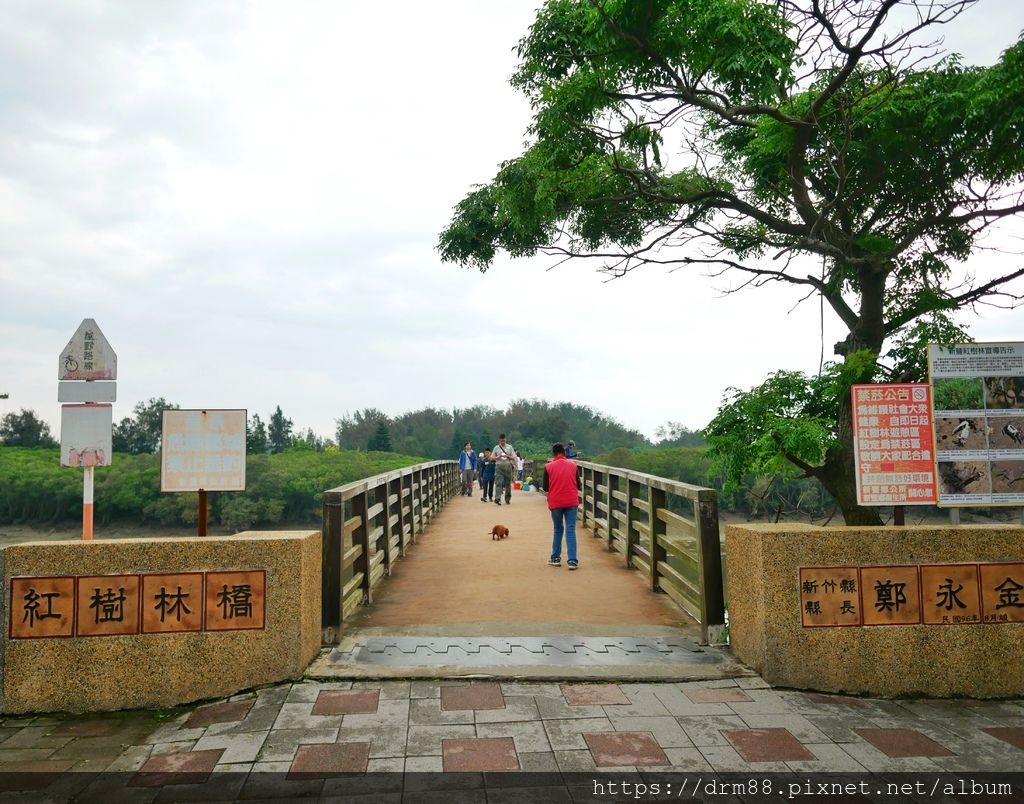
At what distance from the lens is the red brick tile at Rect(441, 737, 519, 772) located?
2955 millimetres

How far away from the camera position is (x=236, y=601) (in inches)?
155

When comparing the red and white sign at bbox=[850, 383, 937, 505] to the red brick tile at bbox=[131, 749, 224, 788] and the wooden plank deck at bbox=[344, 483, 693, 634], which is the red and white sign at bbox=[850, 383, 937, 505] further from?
the red brick tile at bbox=[131, 749, 224, 788]

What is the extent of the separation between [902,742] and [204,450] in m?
4.10

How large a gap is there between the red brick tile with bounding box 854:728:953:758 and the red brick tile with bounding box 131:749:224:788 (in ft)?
9.47

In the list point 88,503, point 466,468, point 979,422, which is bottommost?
point 466,468

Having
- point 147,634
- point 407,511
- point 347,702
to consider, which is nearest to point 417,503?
point 407,511

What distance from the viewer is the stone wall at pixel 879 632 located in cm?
399

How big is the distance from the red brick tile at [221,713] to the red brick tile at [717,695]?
2260mm

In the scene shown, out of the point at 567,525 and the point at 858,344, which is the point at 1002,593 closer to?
the point at 567,525

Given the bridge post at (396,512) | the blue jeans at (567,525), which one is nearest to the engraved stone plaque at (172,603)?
the bridge post at (396,512)

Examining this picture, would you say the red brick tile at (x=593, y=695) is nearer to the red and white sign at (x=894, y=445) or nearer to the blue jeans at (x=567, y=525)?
the red and white sign at (x=894, y=445)

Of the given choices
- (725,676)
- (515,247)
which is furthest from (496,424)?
(725,676)

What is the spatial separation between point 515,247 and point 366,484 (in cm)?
575

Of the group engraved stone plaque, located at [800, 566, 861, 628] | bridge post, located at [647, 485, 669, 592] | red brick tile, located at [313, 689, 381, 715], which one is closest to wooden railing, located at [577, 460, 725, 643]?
bridge post, located at [647, 485, 669, 592]
